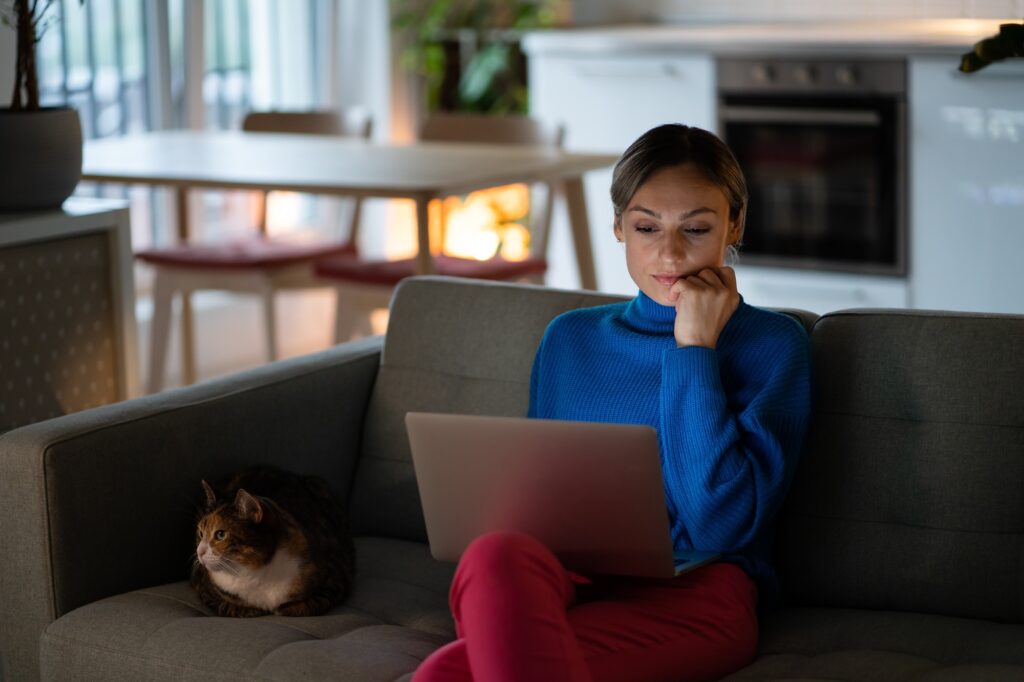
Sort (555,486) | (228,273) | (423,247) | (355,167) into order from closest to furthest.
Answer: (555,486)
(423,247)
(355,167)
(228,273)

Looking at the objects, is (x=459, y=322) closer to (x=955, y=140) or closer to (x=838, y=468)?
(x=838, y=468)

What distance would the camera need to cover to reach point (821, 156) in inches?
191

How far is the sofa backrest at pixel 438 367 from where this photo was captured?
7.75 ft

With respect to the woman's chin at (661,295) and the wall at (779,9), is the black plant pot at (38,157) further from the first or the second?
the wall at (779,9)

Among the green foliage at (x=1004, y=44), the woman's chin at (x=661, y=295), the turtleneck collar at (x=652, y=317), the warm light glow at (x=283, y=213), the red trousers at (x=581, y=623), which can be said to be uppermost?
the green foliage at (x=1004, y=44)

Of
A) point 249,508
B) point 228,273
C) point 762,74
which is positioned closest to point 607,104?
point 762,74

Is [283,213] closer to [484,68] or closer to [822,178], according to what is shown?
[484,68]

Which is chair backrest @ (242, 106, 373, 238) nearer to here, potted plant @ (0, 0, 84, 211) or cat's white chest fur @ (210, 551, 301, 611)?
potted plant @ (0, 0, 84, 211)

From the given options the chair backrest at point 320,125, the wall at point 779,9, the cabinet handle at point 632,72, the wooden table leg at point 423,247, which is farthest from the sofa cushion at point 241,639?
the wall at point 779,9

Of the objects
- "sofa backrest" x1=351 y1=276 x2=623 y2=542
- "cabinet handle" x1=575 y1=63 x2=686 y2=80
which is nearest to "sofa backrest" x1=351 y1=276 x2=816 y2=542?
"sofa backrest" x1=351 y1=276 x2=623 y2=542

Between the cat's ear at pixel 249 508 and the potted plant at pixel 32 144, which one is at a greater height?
the potted plant at pixel 32 144

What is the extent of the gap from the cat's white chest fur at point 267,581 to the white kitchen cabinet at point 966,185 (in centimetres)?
301

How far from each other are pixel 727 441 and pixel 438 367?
0.69 m

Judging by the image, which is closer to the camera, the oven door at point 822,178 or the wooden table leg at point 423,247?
the wooden table leg at point 423,247
